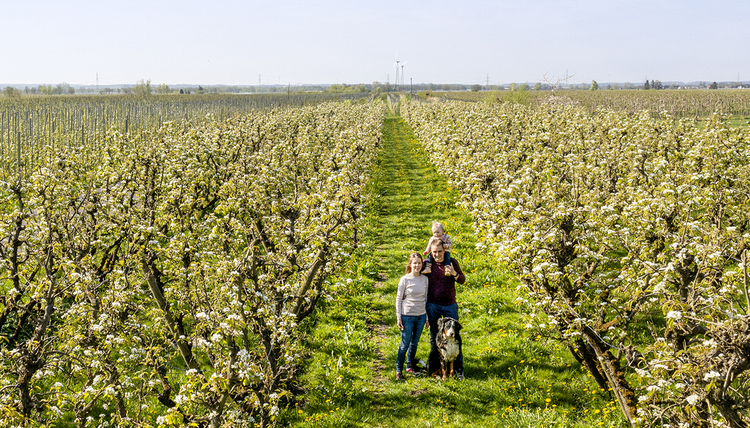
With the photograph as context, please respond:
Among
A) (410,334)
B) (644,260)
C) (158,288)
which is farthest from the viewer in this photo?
(410,334)

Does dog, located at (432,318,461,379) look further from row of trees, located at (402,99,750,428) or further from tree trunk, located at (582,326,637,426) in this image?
tree trunk, located at (582,326,637,426)

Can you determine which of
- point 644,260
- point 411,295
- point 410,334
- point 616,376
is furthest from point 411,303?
point 644,260

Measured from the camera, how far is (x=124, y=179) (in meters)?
11.4

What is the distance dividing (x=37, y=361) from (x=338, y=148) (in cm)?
1372

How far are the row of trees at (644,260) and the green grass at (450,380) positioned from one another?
0.62 m

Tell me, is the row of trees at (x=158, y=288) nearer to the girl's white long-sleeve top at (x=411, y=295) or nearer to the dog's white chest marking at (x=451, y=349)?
the girl's white long-sleeve top at (x=411, y=295)

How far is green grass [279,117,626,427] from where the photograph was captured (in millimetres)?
8344

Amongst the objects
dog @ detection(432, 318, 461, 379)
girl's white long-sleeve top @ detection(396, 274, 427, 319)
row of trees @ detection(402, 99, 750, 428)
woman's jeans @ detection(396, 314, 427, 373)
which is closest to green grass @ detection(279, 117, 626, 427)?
dog @ detection(432, 318, 461, 379)

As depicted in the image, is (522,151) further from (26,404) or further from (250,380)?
(26,404)

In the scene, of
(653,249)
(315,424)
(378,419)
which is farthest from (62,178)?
(653,249)

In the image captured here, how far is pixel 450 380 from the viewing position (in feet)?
30.4

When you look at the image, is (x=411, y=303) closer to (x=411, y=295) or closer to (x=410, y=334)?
(x=411, y=295)

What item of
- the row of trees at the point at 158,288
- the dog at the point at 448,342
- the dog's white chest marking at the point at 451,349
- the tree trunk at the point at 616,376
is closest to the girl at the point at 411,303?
the dog at the point at 448,342

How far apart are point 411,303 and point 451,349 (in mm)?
1123
